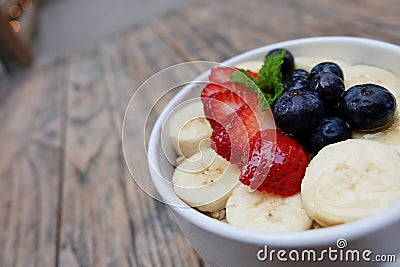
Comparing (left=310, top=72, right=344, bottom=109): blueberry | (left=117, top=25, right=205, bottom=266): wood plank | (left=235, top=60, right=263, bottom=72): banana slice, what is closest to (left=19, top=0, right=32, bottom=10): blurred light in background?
(left=117, top=25, right=205, bottom=266): wood plank

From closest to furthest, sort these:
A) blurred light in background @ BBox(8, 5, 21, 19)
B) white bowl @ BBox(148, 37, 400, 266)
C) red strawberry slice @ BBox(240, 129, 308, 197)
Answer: white bowl @ BBox(148, 37, 400, 266)
red strawberry slice @ BBox(240, 129, 308, 197)
blurred light in background @ BBox(8, 5, 21, 19)

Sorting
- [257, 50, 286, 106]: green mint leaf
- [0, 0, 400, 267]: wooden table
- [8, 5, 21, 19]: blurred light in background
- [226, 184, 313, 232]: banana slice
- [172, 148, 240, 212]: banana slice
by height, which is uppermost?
[257, 50, 286, 106]: green mint leaf

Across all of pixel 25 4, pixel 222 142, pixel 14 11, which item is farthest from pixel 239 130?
pixel 25 4

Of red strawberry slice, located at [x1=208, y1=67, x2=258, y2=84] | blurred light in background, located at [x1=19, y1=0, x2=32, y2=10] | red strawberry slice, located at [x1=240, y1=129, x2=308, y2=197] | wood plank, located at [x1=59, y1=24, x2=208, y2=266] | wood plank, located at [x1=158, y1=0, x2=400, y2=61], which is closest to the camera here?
red strawberry slice, located at [x1=240, y1=129, x2=308, y2=197]

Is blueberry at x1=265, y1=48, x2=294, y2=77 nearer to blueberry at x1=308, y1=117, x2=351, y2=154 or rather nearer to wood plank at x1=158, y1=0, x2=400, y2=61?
blueberry at x1=308, y1=117, x2=351, y2=154

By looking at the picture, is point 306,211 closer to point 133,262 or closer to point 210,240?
point 210,240

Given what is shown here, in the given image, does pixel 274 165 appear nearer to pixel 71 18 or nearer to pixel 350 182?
pixel 350 182
